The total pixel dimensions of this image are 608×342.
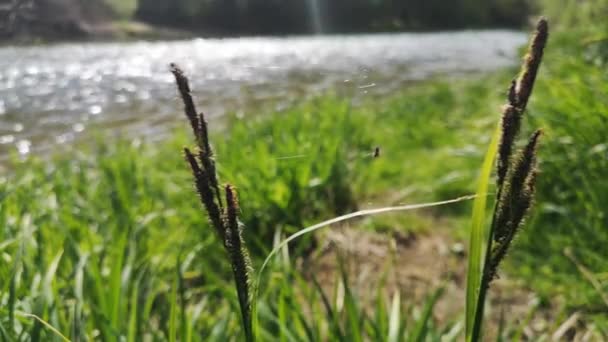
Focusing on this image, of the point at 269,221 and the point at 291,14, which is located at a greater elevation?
the point at 291,14

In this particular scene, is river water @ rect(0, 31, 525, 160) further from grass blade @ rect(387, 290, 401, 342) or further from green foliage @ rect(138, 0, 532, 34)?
grass blade @ rect(387, 290, 401, 342)

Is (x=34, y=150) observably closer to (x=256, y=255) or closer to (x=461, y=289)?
(x=256, y=255)

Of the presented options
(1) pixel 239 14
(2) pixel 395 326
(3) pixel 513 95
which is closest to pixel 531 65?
(3) pixel 513 95

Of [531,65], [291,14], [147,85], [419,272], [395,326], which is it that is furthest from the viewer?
[147,85]

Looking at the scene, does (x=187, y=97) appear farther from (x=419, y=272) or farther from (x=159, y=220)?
(x=159, y=220)

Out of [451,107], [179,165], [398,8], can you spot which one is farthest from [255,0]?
[451,107]

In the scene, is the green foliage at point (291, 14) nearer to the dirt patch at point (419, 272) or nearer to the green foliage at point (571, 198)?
the dirt patch at point (419, 272)
